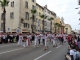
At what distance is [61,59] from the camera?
12.0 m

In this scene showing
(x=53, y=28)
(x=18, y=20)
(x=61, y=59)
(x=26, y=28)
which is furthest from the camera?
(x=53, y=28)

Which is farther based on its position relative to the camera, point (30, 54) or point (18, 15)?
point (18, 15)

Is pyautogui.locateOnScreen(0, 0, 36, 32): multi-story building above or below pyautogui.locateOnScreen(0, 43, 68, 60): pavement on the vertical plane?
above

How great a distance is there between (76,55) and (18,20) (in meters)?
44.5

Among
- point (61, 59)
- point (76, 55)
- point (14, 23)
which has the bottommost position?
point (61, 59)

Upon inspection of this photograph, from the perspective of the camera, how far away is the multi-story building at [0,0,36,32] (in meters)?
52.5

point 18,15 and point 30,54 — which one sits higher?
point 18,15

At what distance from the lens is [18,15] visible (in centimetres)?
5238

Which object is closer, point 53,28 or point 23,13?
point 23,13

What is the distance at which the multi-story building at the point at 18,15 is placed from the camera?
52469 mm

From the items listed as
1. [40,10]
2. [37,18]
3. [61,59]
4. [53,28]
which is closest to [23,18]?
[37,18]

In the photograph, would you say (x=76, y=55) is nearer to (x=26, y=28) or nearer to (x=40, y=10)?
(x=26, y=28)

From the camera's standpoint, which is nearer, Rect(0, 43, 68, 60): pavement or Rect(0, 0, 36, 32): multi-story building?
Rect(0, 43, 68, 60): pavement

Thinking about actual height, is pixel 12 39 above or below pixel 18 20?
below
